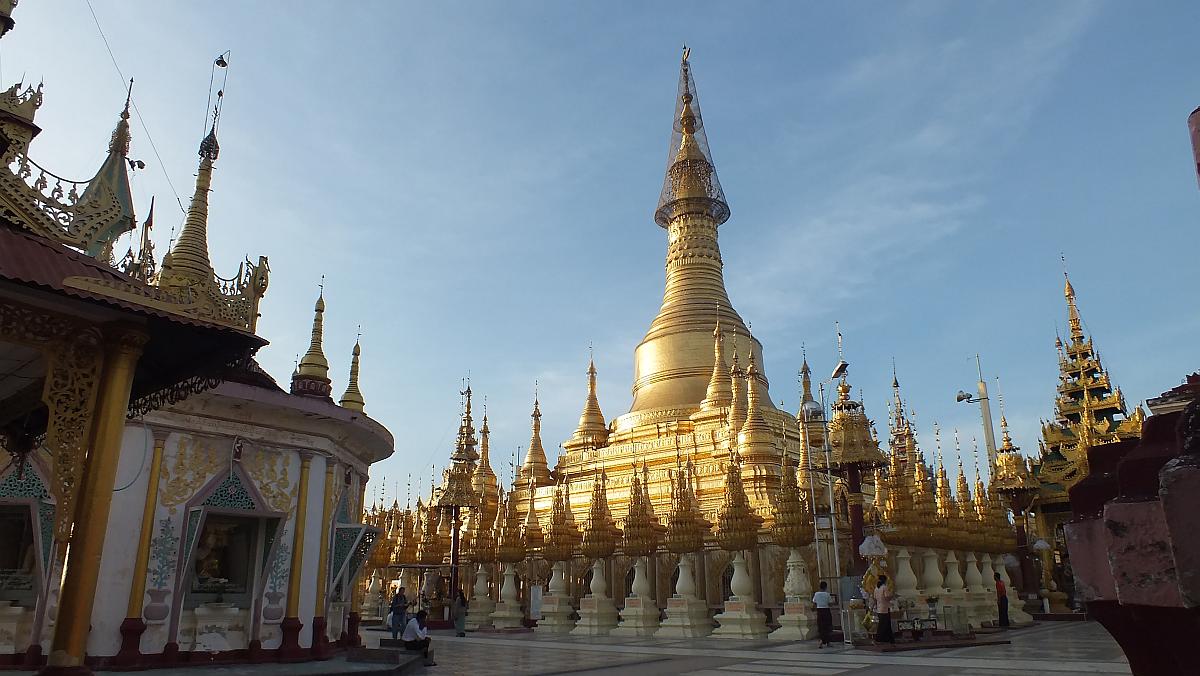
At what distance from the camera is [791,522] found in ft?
61.5

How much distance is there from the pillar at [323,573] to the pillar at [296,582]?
12.5 inches

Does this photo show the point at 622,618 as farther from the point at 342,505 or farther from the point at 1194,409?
the point at 1194,409

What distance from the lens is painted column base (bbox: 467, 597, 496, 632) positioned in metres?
25.2

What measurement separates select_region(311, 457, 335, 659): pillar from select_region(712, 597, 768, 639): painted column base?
9044mm

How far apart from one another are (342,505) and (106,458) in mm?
8068

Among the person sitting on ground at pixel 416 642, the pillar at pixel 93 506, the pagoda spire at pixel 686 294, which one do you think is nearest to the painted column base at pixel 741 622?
the person sitting on ground at pixel 416 642

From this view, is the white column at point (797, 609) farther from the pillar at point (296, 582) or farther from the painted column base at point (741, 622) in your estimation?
the pillar at point (296, 582)

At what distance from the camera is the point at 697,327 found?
4041 cm

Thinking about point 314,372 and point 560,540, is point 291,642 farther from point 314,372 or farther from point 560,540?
point 560,540

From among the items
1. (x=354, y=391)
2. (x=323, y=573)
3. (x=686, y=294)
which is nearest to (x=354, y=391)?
(x=354, y=391)

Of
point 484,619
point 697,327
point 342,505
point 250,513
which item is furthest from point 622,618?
point 697,327

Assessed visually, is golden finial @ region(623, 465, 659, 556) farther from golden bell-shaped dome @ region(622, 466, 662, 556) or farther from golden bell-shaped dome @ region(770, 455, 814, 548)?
golden bell-shaped dome @ region(770, 455, 814, 548)

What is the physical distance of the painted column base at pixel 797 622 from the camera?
1725 centimetres

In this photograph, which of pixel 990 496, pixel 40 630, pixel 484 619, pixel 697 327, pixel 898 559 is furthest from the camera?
pixel 697 327
